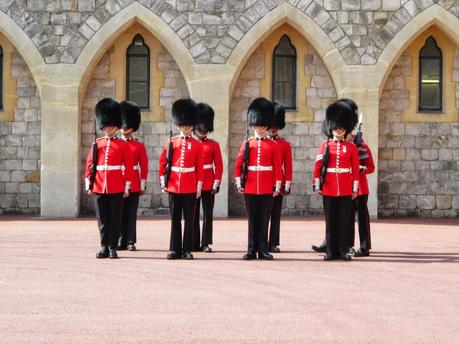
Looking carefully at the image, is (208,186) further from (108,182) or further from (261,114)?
(108,182)

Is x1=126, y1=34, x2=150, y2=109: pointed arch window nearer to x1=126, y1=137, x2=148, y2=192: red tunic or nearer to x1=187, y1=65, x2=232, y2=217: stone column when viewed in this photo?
x1=187, y1=65, x2=232, y2=217: stone column

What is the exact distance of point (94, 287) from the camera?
8133 millimetres

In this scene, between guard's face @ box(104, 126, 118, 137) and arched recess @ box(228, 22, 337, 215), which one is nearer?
guard's face @ box(104, 126, 118, 137)

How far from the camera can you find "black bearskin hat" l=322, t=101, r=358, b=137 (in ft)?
33.9

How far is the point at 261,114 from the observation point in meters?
10.4

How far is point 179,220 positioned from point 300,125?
6389 millimetres

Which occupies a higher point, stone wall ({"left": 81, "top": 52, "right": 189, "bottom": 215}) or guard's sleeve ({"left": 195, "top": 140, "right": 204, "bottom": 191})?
stone wall ({"left": 81, "top": 52, "right": 189, "bottom": 215})

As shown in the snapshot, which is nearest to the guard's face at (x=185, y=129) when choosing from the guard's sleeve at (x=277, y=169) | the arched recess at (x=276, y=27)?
the guard's sleeve at (x=277, y=169)

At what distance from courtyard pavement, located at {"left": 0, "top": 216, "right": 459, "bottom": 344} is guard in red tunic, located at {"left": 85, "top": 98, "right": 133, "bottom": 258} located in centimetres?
30

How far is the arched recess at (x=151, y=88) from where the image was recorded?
53.6ft

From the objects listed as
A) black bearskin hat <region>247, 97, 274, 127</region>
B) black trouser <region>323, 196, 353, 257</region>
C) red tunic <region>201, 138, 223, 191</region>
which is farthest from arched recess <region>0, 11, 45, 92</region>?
black trouser <region>323, 196, 353, 257</region>

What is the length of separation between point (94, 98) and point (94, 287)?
8511mm

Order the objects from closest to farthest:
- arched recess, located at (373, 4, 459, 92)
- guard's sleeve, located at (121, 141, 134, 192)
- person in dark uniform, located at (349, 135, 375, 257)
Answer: guard's sleeve, located at (121, 141, 134, 192) < person in dark uniform, located at (349, 135, 375, 257) < arched recess, located at (373, 4, 459, 92)

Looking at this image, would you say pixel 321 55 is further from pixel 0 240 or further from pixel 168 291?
pixel 168 291
